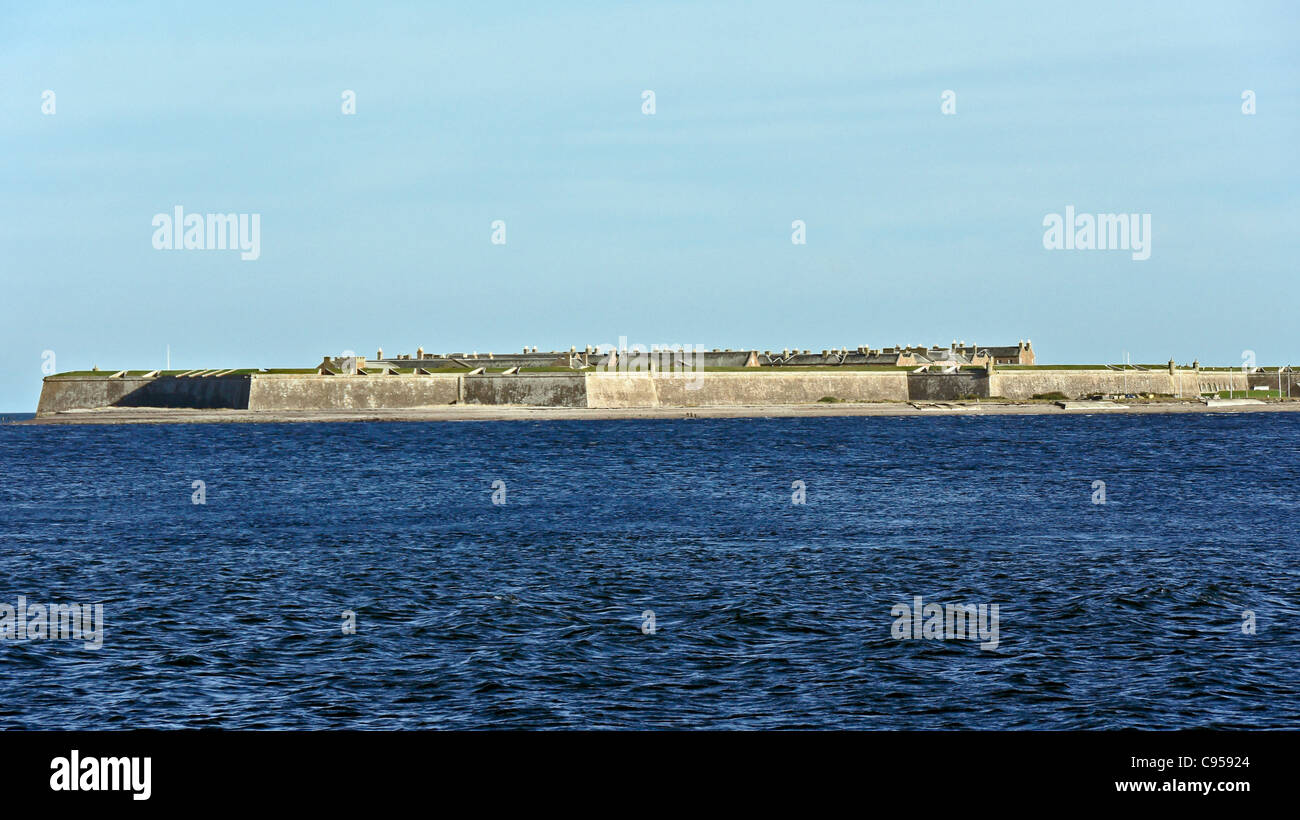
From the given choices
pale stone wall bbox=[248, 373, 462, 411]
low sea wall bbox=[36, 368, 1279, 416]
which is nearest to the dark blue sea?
pale stone wall bbox=[248, 373, 462, 411]

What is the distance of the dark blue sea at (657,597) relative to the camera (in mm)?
12141

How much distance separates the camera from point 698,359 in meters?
114

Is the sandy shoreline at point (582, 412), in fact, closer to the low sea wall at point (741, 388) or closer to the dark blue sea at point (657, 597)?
the low sea wall at point (741, 388)

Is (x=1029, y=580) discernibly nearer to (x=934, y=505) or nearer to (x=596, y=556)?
Answer: (x=596, y=556)

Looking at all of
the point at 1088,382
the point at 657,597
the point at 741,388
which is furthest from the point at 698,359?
the point at 657,597

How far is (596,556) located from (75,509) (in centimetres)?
1869

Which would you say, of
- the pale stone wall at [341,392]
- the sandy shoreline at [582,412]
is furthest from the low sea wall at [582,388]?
the sandy shoreline at [582,412]

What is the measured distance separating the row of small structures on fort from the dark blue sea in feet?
199

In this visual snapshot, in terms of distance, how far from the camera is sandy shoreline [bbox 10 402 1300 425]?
9300 centimetres

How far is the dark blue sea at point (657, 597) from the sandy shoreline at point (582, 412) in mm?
47711

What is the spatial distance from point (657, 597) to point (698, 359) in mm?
95329

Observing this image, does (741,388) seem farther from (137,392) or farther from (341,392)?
(137,392)

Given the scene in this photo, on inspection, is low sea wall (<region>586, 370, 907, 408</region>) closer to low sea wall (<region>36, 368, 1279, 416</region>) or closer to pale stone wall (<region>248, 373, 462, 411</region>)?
low sea wall (<region>36, 368, 1279, 416</region>)
